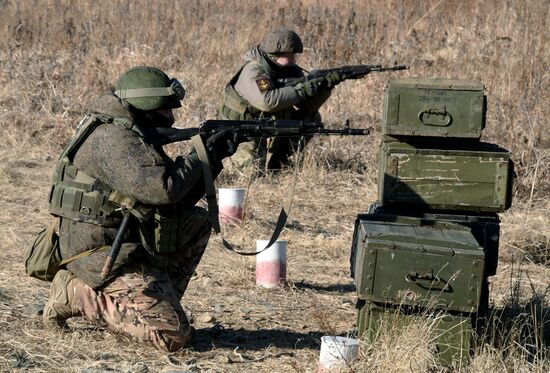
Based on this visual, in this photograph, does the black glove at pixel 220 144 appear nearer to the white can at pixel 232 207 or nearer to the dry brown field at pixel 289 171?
the dry brown field at pixel 289 171

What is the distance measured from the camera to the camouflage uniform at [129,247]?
474 cm

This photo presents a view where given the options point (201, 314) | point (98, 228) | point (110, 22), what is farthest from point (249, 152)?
point (110, 22)

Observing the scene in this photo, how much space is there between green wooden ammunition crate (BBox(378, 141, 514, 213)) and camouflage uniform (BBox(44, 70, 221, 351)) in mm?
925

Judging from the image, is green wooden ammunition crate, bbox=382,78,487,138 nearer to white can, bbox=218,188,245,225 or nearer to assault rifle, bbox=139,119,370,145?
assault rifle, bbox=139,119,370,145

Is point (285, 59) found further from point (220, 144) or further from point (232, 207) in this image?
point (220, 144)

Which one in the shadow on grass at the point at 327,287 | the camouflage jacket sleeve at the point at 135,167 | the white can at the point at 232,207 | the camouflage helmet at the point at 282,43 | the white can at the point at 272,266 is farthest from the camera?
the camouflage helmet at the point at 282,43

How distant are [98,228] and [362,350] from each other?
1463mm

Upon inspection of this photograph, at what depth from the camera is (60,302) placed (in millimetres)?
4977

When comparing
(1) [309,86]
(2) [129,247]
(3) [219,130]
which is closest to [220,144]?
(3) [219,130]

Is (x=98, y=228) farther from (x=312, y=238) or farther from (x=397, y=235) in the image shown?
(x=312, y=238)

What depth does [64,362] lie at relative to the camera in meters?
4.69

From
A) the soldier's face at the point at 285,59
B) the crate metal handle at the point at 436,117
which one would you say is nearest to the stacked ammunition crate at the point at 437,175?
the crate metal handle at the point at 436,117

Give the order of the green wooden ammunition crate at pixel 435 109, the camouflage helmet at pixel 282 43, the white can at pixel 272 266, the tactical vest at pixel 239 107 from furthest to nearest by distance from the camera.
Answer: the tactical vest at pixel 239 107, the camouflage helmet at pixel 282 43, the white can at pixel 272 266, the green wooden ammunition crate at pixel 435 109

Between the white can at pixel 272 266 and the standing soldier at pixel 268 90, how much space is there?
9.75ft
